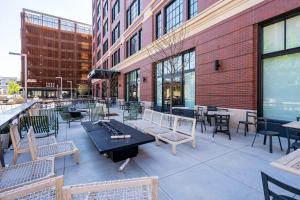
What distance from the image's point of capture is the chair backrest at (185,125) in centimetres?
522

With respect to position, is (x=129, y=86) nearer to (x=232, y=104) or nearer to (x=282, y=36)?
(x=232, y=104)

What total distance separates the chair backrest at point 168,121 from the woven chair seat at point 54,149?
306 centimetres

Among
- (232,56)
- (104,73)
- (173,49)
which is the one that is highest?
(173,49)

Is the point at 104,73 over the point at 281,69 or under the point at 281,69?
over

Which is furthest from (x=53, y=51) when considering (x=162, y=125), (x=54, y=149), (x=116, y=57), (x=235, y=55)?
(x=54, y=149)

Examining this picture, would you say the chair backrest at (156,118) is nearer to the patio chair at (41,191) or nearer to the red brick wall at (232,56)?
the red brick wall at (232,56)

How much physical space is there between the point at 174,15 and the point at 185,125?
934 cm

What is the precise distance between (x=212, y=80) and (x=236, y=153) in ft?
15.9

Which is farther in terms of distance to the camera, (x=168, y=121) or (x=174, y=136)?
(x=168, y=121)

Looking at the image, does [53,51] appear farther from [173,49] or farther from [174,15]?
[173,49]

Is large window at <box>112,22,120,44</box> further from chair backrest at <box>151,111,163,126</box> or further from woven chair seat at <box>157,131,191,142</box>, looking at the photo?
woven chair seat at <box>157,131,191,142</box>

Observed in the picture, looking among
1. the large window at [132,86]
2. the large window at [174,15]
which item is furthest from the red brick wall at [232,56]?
the large window at [132,86]

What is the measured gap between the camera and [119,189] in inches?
59.6

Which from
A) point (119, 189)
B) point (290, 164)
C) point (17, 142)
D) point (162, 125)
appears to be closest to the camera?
point (119, 189)
